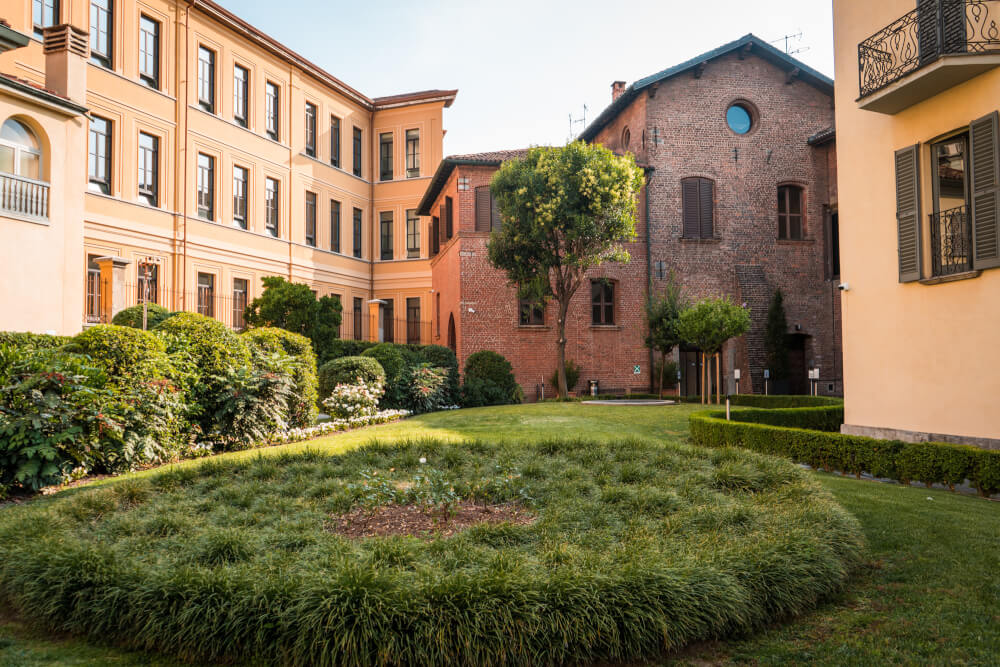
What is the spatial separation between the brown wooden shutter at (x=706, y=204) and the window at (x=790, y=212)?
2862mm

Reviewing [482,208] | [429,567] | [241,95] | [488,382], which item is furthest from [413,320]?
[429,567]

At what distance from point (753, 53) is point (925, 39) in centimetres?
1596

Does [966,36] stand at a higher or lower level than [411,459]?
higher

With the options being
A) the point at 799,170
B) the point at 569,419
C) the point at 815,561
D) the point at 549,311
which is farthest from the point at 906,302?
the point at 799,170

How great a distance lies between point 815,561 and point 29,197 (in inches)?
626

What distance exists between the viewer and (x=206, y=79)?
2483 cm

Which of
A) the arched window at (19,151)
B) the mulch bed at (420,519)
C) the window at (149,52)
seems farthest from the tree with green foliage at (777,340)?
the window at (149,52)

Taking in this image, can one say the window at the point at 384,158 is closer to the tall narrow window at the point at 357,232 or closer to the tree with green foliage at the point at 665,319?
the tall narrow window at the point at 357,232

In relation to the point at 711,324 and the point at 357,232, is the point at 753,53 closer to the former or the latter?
the point at 711,324

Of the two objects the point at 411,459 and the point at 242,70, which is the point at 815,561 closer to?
the point at 411,459

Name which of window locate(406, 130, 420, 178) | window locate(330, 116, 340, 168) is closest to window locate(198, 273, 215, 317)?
window locate(330, 116, 340, 168)

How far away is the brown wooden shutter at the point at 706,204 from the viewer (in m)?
24.0

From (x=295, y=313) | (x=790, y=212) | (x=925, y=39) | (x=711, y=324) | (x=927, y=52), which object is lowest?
(x=711, y=324)

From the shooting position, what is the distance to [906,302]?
10.3m
